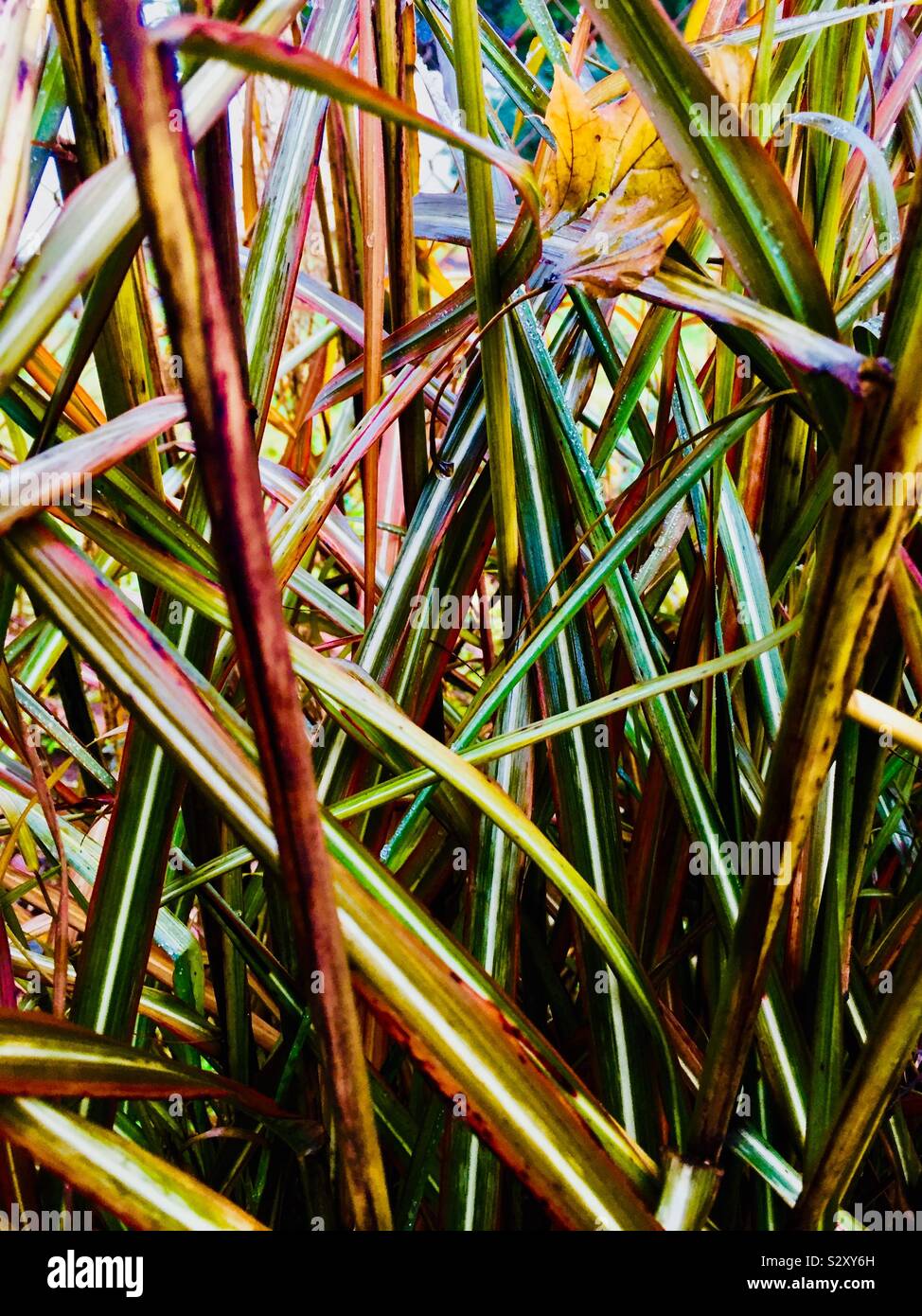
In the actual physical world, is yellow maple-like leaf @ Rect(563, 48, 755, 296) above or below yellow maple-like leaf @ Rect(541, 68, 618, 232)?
below

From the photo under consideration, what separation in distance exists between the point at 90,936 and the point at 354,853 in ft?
0.36

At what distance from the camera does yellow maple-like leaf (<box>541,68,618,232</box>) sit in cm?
27

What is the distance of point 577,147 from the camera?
0.28m

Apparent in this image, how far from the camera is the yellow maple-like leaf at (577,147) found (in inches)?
10.8

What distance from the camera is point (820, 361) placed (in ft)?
0.63

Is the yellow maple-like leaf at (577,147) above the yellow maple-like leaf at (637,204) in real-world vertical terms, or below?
above

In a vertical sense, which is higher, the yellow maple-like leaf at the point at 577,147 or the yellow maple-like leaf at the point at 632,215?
the yellow maple-like leaf at the point at 577,147

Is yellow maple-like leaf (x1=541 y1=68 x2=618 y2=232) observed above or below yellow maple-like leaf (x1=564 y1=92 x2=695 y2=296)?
above

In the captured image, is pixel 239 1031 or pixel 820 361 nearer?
pixel 820 361
